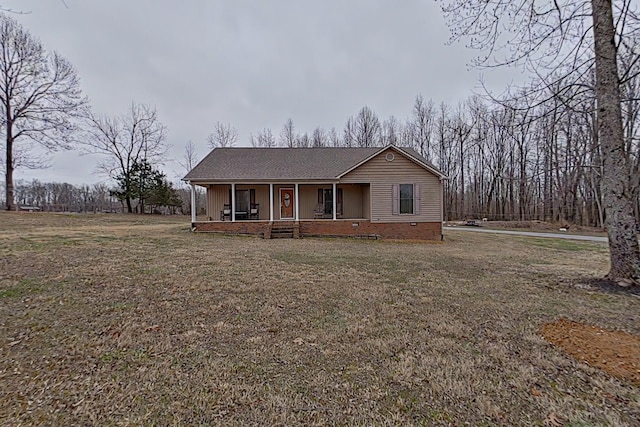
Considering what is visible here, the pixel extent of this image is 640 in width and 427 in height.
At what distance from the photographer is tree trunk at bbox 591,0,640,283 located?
579cm

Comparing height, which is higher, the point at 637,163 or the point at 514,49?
the point at 514,49

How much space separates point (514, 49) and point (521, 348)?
19.2 feet

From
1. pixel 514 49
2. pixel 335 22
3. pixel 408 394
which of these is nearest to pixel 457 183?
pixel 335 22

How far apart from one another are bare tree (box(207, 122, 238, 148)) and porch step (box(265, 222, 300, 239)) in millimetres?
26445

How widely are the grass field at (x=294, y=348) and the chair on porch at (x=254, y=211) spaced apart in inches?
378

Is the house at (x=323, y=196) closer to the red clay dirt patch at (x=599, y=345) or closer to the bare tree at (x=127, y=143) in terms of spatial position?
the red clay dirt patch at (x=599, y=345)

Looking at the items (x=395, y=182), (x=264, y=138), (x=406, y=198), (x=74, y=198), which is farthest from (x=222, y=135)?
(x=406, y=198)

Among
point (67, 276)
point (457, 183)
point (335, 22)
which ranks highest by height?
point (335, 22)

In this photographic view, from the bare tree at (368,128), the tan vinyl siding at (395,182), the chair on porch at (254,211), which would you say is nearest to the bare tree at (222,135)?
the bare tree at (368,128)

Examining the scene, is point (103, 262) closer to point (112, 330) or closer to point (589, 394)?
point (112, 330)

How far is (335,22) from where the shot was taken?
45.9ft

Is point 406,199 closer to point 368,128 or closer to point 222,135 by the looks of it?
point 368,128

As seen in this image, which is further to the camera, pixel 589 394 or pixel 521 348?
pixel 521 348

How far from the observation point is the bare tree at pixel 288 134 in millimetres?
38281
